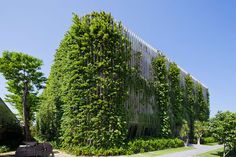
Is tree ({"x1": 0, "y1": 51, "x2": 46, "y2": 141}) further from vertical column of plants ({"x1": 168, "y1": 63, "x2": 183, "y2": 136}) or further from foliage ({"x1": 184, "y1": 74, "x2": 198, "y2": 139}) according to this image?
foliage ({"x1": 184, "y1": 74, "x2": 198, "y2": 139})

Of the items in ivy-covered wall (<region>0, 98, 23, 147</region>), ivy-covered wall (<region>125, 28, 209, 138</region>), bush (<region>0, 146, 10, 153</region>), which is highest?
ivy-covered wall (<region>125, 28, 209, 138</region>)

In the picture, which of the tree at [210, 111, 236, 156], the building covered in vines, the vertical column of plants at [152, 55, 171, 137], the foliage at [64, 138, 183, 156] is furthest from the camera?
the vertical column of plants at [152, 55, 171, 137]

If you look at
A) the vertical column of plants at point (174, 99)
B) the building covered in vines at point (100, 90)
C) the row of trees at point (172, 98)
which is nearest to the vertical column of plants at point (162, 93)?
the row of trees at point (172, 98)

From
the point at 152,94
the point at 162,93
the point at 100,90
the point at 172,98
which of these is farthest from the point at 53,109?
the point at 172,98

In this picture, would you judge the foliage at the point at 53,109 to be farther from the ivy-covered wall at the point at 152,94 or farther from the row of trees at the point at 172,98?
the row of trees at the point at 172,98

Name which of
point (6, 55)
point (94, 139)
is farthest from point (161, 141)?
point (6, 55)

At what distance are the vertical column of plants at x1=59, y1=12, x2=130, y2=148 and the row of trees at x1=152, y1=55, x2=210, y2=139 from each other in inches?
331

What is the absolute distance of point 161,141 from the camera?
82.9 feet

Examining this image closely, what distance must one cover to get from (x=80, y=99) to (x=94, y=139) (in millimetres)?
3168

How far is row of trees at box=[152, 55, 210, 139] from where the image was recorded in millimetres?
29391

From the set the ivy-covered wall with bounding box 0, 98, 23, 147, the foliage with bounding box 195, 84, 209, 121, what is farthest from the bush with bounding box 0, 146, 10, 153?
the foliage with bounding box 195, 84, 209, 121

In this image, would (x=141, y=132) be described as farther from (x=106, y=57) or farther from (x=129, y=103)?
(x=106, y=57)

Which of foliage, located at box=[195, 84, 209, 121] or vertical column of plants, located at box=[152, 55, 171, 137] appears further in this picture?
foliage, located at box=[195, 84, 209, 121]

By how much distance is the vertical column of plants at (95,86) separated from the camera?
65.1 feet
